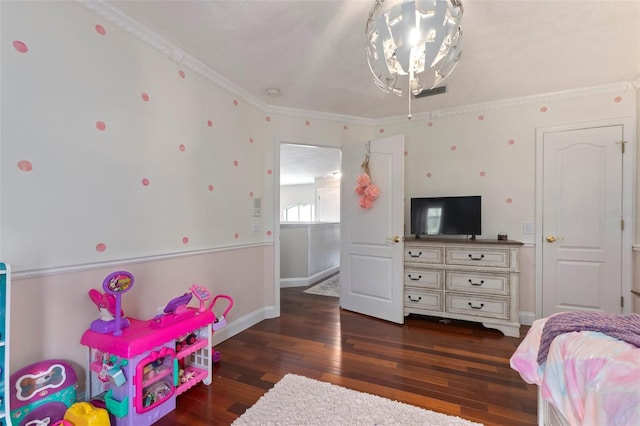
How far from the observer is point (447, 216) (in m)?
3.13

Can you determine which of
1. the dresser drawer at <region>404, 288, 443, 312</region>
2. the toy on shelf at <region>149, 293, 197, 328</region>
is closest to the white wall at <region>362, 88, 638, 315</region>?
the dresser drawer at <region>404, 288, 443, 312</region>

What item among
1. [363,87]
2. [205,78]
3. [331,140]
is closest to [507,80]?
[363,87]

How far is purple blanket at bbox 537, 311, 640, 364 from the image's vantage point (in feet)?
3.28

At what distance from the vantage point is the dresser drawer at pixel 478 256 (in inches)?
108

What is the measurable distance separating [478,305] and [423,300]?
1.74 ft

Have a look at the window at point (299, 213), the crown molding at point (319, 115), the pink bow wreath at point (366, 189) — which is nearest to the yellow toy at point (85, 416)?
the pink bow wreath at point (366, 189)

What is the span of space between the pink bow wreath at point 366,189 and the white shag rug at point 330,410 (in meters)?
1.89

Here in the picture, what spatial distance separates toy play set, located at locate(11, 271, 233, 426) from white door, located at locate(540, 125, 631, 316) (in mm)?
3447

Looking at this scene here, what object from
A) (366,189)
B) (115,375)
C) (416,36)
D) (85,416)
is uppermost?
(416,36)

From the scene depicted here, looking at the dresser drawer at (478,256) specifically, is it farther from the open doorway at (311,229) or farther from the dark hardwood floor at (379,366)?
the open doorway at (311,229)

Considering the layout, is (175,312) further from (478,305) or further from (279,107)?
(478,305)

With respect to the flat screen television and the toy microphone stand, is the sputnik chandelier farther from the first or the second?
the flat screen television

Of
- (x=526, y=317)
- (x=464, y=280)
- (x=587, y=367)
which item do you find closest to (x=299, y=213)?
(x=464, y=280)

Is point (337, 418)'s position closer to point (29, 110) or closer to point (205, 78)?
point (29, 110)
